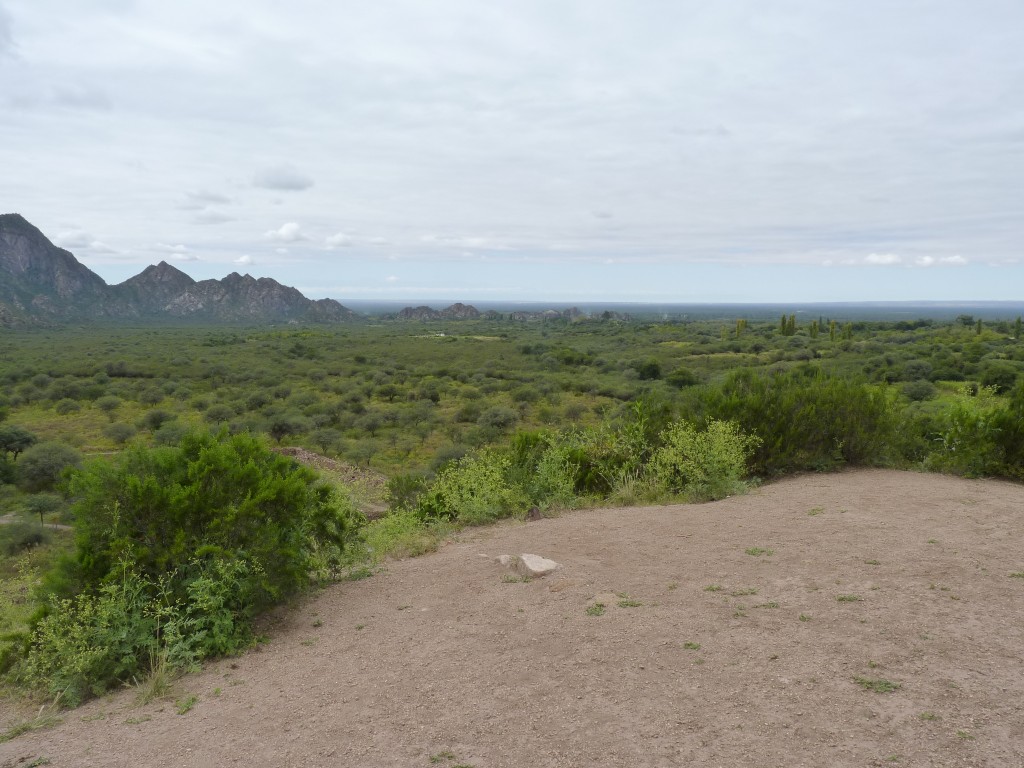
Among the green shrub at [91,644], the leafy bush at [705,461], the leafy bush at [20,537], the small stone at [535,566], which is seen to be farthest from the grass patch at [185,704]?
the leafy bush at [20,537]

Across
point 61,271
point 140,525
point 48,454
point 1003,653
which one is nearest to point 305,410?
point 48,454

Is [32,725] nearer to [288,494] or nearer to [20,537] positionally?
[288,494]

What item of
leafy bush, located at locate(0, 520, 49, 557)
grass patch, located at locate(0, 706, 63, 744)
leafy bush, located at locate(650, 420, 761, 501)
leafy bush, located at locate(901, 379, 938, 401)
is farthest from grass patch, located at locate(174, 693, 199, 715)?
leafy bush, located at locate(901, 379, 938, 401)

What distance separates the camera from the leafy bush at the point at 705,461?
31.2ft

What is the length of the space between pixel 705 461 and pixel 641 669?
6.04 meters

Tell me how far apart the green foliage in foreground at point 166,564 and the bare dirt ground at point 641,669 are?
341 mm

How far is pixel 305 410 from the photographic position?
37.4 metres

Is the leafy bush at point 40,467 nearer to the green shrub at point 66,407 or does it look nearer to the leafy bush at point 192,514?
the green shrub at point 66,407

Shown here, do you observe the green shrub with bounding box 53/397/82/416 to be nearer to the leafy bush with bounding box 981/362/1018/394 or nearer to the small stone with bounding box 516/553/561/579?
the small stone with bounding box 516/553/561/579

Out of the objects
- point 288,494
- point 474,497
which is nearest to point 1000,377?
point 474,497

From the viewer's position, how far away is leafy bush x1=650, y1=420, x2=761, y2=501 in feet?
31.2

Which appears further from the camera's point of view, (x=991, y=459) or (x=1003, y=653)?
(x=991, y=459)

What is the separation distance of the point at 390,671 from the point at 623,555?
2925 millimetres

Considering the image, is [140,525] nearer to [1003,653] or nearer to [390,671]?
[390,671]
